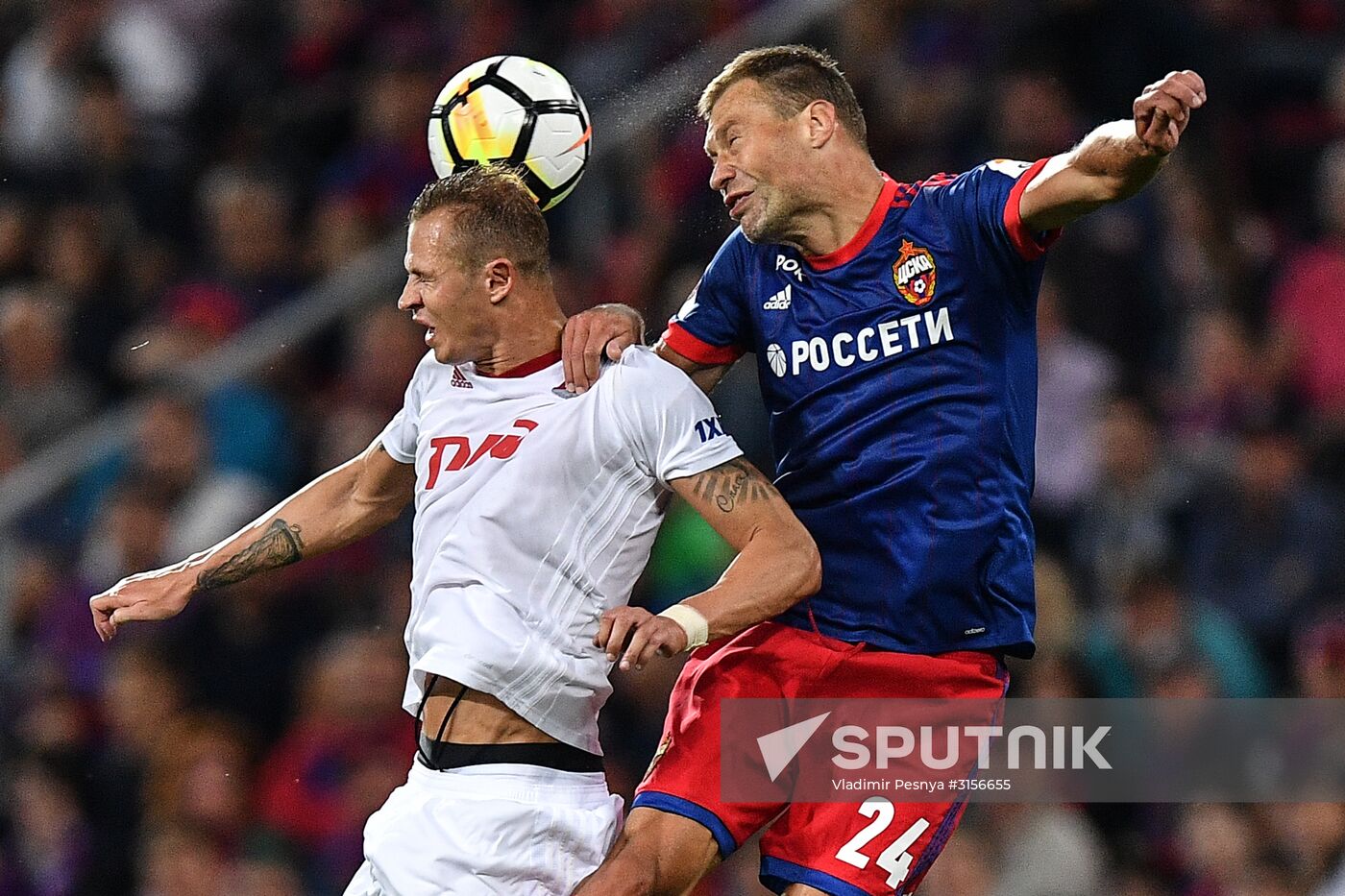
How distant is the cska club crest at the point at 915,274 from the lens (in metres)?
4.36

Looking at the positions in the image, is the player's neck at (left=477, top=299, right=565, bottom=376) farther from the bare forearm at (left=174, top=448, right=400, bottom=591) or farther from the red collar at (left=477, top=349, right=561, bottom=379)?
the bare forearm at (left=174, top=448, right=400, bottom=591)

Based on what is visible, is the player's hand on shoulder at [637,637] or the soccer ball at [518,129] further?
the soccer ball at [518,129]

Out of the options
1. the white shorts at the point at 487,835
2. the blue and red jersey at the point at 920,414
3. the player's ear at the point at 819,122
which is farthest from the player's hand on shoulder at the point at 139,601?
the player's ear at the point at 819,122

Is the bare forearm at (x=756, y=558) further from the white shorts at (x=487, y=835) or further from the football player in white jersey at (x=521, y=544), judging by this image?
the white shorts at (x=487, y=835)

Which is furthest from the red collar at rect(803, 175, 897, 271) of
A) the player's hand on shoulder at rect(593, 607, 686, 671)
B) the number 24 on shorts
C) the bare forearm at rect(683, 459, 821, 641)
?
the number 24 on shorts

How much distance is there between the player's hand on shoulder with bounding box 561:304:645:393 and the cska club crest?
57 centimetres

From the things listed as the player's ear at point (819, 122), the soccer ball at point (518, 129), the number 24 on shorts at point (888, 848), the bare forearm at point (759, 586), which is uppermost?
the soccer ball at point (518, 129)

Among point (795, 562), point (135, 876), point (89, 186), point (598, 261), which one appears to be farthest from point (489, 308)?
point (89, 186)

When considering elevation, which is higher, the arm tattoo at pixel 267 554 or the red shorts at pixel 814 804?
the arm tattoo at pixel 267 554

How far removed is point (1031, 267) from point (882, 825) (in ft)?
3.91

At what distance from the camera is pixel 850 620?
4426 mm

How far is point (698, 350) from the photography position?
4.67 meters

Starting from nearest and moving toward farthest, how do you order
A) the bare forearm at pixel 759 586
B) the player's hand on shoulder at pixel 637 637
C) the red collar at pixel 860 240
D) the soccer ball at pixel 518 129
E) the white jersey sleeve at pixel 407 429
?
the player's hand on shoulder at pixel 637 637 < the bare forearm at pixel 759 586 < the red collar at pixel 860 240 < the white jersey sleeve at pixel 407 429 < the soccer ball at pixel 518 129

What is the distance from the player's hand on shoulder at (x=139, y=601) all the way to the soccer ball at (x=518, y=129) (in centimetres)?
109
